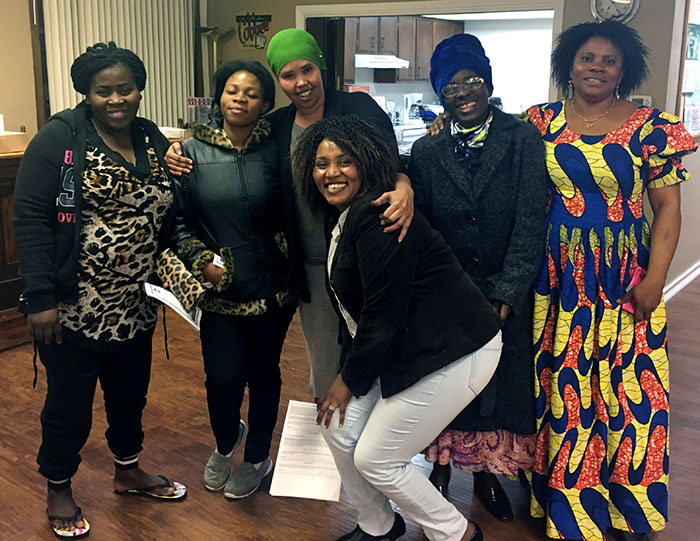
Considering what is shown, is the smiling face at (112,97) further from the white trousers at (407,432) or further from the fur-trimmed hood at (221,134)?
the white trousers at (407,432)

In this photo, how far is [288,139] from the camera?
2.29 m

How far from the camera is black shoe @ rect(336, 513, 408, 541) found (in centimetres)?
212

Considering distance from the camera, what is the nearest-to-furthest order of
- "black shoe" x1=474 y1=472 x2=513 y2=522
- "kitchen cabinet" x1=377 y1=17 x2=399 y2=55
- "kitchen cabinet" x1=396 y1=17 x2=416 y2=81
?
1. "black shoe" x1=474 y1=472 x2=513 y2=522
2. "kitchen cabinet" x1=377 y1=17 x2=399 y2=55
3. "kitchen cabinet" x1=396 y1=17 x2=416 y2=81

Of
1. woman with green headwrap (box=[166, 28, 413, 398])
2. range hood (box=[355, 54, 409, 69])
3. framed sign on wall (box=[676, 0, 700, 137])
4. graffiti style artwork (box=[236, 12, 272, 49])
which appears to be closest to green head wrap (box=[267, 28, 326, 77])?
woman with green headwrap (box=[166, 28, 413, 398])

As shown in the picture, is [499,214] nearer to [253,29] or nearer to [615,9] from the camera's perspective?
[615,9]

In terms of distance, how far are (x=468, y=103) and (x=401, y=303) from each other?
0.68 metres

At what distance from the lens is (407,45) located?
26.7 feet

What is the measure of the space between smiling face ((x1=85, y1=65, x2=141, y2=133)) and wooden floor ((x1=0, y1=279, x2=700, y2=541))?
1236mm

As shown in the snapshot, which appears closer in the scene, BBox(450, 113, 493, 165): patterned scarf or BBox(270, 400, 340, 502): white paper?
BBox(450, 113, 493, 165): patterned scarf

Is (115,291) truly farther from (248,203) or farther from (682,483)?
(682,483)

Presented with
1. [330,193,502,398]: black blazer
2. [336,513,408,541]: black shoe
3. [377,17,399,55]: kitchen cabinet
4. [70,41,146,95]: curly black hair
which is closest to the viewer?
[330,193,502,398]: black blazer

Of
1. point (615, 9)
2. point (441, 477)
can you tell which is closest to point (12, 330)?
point (441, 477)

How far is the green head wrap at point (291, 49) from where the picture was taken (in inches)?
88.2

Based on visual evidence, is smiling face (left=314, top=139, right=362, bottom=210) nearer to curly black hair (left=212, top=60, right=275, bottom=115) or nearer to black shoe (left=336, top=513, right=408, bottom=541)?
curly black hair (left=212, top=60, right=275, bottom=115)
